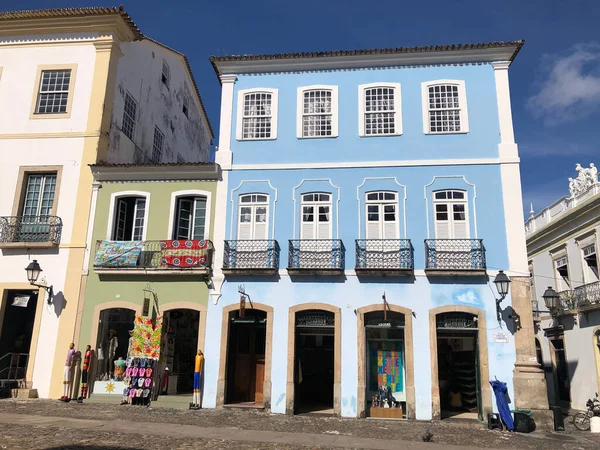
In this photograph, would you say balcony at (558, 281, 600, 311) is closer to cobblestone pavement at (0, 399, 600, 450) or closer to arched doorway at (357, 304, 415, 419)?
cobblestone pavement at (0, 399, 600, 450)

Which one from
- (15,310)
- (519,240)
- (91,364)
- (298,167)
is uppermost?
(298,167)

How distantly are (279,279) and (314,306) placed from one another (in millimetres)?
1263

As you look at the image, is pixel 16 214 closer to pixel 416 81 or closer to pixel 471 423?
pixel 416 81

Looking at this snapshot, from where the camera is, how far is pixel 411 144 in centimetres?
1524

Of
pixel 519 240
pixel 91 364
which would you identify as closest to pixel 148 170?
pixel 91 364

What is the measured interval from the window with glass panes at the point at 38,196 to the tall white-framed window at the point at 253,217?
20.6 feet

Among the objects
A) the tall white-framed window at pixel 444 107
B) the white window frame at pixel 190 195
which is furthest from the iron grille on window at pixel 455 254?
the white window frame at pixel 190 195

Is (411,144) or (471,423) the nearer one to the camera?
(471,423)

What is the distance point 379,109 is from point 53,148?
34.8ft

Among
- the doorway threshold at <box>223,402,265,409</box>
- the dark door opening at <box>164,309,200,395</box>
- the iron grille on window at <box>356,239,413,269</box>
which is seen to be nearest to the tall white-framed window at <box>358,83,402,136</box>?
the iron grille on window at <box>356,239,413,269</box>

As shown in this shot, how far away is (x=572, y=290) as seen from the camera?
2050 cm

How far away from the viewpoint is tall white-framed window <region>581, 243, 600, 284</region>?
19797 mm

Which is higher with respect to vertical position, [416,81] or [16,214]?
[416,81]

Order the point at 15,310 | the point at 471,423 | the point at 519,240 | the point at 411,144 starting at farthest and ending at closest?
1. the point at 15,310
2. the point at 411,144
3. the point at 519,240
4. the point at 471,423
